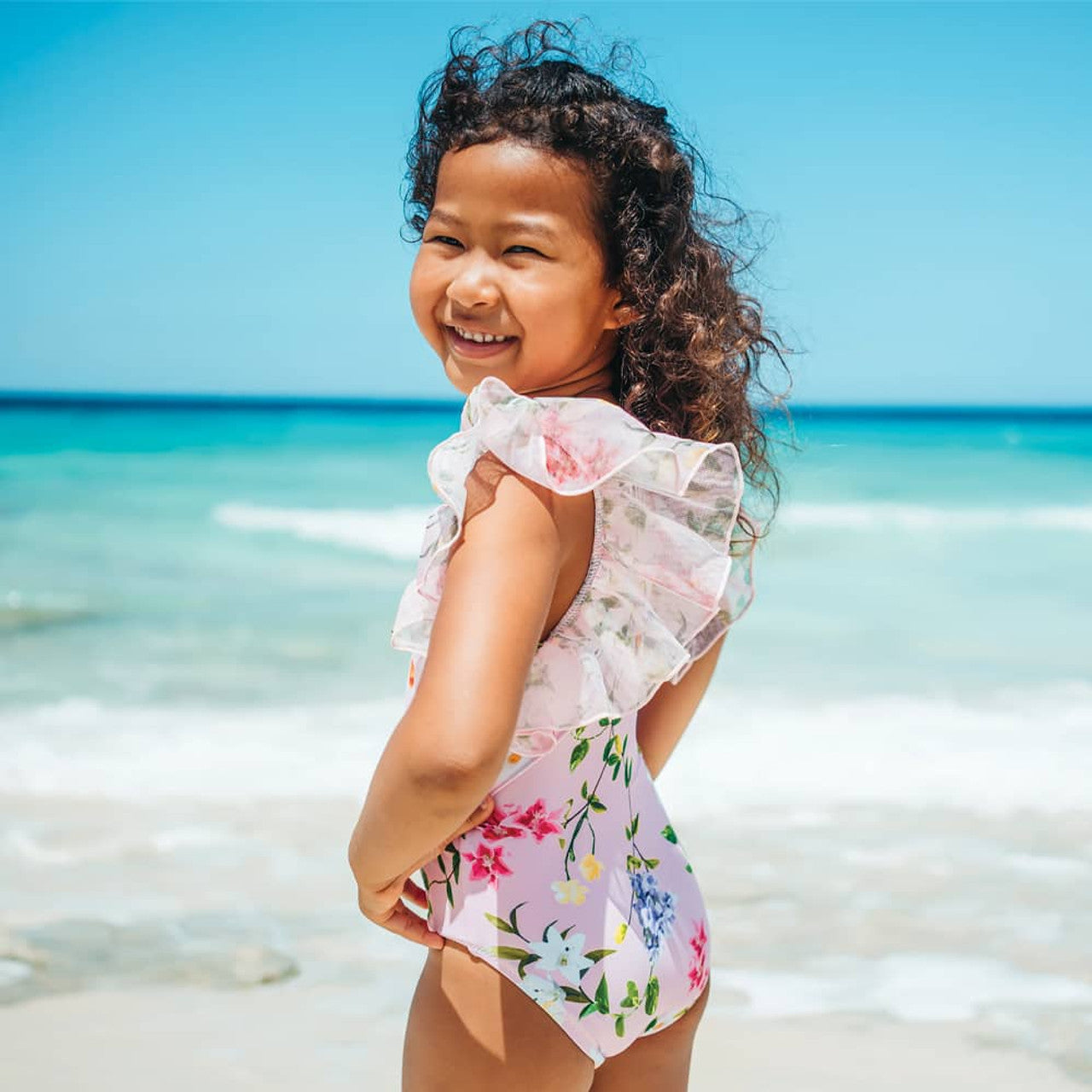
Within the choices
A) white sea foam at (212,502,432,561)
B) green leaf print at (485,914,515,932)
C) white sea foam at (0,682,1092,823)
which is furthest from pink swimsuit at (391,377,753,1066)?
white sea foam at (212,502,432,561)

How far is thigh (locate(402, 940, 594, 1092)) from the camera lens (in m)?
1.29

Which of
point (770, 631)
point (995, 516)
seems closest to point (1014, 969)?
point (770, 631)

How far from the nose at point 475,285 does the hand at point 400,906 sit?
526mm

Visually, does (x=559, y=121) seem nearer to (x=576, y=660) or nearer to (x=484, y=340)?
(x=484, y=340)

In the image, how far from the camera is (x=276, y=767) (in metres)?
4.46

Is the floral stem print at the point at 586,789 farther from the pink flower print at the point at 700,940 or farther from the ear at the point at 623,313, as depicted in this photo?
the ear at the point at 623,313

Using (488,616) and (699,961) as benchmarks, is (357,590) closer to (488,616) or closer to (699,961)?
(699,961)

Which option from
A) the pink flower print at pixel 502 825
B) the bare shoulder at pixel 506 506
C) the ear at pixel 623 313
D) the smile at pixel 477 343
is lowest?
the pink flower print at pixel 502 825

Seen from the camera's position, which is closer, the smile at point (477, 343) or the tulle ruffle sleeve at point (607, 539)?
the tulle ruffle sleeve at point (607, 539)

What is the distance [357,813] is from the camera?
3910 millimetres

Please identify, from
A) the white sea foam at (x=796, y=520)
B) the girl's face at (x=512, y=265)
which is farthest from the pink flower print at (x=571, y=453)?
the white sea foam at (x=796, y=520)

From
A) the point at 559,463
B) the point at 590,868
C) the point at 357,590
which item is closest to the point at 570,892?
the point at 590,868

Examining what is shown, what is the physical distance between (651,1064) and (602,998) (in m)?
0.16

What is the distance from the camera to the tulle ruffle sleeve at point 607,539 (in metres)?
1.24
